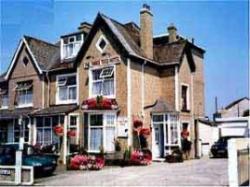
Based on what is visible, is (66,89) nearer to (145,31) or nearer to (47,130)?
(47,130)

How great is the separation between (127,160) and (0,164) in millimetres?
7092

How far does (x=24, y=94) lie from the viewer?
31016 mm

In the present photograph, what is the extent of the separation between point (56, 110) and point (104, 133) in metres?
4.14

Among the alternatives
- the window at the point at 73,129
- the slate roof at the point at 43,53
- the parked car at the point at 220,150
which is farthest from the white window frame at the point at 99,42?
the parked car at the point at 220,150

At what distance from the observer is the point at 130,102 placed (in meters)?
24.3

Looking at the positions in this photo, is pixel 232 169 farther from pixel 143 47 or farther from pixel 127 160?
pixel 143 47

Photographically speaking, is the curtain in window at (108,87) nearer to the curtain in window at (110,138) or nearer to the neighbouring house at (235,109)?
the curtain in window at (110,138)

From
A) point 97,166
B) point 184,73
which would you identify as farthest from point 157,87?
point 97,166

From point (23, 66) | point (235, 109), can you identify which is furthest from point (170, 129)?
point (235, 109)

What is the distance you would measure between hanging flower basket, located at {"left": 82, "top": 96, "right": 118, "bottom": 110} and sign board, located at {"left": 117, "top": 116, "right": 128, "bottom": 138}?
0.83 metres

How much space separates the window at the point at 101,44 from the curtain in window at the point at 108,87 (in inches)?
78.8

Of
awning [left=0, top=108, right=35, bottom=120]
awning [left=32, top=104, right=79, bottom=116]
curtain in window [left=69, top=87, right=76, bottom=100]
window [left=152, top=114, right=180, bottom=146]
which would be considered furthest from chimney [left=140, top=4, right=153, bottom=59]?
awning [left=0, top=108, right=35, bottom=120]

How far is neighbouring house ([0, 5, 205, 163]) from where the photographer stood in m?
24.7

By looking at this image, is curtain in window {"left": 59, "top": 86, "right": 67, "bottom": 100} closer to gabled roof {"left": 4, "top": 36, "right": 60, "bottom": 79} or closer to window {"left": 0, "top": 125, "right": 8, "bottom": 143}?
gabled roof {"left": 4, "top": 36, "right": 60, "bottom": 79}
